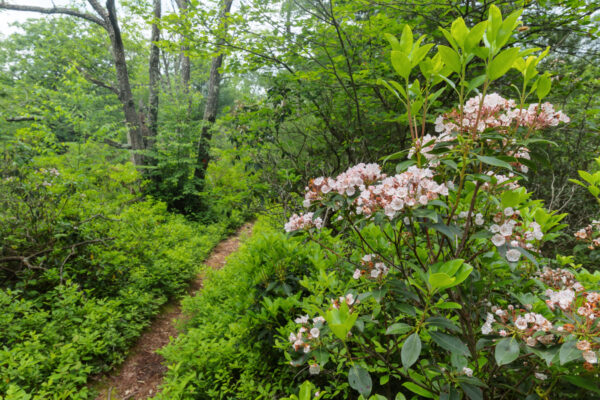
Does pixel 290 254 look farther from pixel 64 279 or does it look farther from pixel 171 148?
pixel 171 148

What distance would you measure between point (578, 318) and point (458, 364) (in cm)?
40

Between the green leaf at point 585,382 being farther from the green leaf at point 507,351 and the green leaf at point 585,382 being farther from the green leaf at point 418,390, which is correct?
the green leaf at point 418,390

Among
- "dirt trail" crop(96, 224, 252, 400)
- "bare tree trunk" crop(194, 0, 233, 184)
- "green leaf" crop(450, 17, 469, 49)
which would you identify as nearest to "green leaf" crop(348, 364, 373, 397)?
"green leaf" crop(450, 17, 469, 49)

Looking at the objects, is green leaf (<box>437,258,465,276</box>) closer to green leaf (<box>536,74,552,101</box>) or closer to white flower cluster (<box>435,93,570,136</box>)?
white flower cluster (<box>435,93,570,136</box>)

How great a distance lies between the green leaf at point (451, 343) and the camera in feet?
2.97

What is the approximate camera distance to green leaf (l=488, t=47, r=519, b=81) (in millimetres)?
911

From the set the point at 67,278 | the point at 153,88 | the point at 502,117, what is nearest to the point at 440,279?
the point at 502,117

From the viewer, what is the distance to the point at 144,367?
3049 millimetres

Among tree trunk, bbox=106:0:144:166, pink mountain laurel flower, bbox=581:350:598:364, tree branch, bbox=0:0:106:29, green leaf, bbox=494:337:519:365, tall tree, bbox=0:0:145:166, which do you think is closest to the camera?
pink mountain laurel flower, bbox=581:350:598:364

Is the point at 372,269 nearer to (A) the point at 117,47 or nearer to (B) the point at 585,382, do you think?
(B) the point at 585,382

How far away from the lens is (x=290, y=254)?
2436 mm

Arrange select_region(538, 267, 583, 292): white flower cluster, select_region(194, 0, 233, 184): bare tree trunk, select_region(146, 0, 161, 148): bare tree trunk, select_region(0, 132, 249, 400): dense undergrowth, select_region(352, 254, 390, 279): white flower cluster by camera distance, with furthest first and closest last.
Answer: select_region(146, 0, 161, 148): bare tree trunk < select_region(194, 0, 233, 184): bare tree trunk < select_region(0, 132, 249, 400): dense undergrowth < select_region(538, 267, 583, 292): white flower cluster < select_region(352, 254, 390, 279): white flower cluster

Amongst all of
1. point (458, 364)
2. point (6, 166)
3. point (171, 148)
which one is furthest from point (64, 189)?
point (458, 364)

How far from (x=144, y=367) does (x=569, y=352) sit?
3628mm
